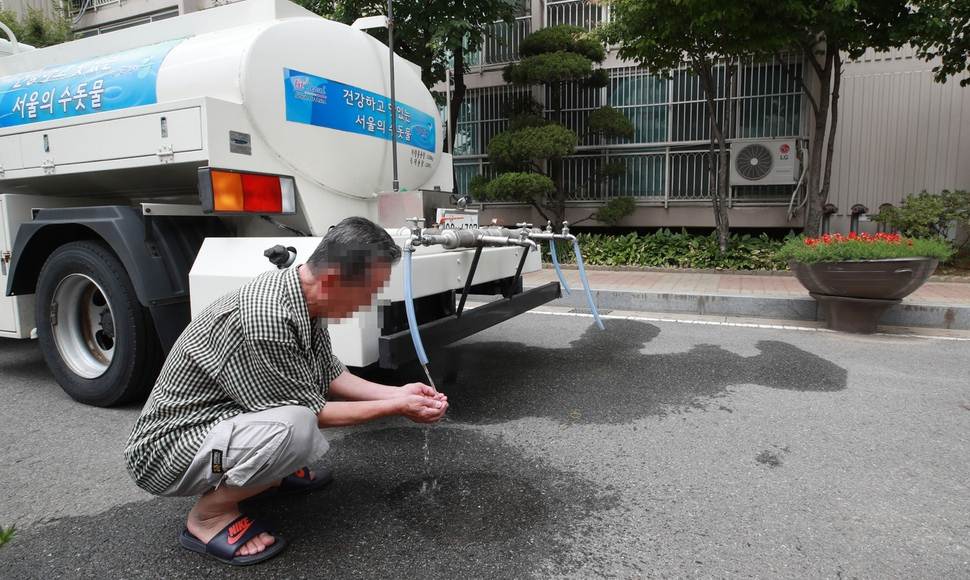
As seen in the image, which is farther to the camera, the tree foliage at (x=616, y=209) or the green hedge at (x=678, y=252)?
the tree foliage at (x=616, y=209)

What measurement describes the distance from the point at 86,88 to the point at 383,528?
3150 millimetres

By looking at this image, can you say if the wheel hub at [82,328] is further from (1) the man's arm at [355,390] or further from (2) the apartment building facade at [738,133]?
(2) the apartment building facade at [738,133]

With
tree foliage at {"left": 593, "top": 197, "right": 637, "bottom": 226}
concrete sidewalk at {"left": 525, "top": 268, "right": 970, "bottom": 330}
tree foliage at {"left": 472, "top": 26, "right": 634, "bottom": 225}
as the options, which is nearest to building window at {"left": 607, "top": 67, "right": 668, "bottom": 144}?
tree foliage at {"left": 472, "top": 26, "right": 634, "bottom": 225}

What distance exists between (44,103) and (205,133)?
1.59 meters

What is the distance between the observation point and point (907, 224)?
→ 8.54 m

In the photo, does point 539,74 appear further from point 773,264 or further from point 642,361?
point 642,361

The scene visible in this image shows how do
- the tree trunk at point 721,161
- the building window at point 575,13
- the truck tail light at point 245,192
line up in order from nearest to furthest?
the truck tail light at point 245,192
the tree trunk at point 721,161
the building window at point 575,13

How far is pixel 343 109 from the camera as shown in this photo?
3.86 metres

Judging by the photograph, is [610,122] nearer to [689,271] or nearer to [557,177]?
[557,177]

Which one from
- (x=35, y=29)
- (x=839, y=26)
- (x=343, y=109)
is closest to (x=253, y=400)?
(x=343, y=109)

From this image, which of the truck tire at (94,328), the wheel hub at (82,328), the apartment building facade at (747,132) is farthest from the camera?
the apartment building facade at (747,132)

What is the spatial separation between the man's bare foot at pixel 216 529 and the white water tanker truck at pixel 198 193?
0.80 m

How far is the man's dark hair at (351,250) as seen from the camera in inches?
79.1

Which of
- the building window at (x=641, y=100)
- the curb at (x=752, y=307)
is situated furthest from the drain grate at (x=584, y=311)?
the building window at (x=641, y=100)
